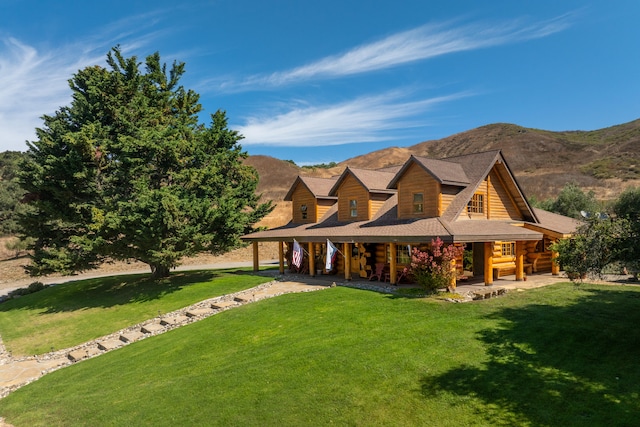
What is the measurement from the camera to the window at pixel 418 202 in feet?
68.5

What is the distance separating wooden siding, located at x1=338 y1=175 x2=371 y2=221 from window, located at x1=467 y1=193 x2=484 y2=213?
6224 millimetres

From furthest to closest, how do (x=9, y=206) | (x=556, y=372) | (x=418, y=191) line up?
(x=9, y=206)
(x=418, y=191)
(x=556, y=372)

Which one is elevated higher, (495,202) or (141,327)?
(495,202)

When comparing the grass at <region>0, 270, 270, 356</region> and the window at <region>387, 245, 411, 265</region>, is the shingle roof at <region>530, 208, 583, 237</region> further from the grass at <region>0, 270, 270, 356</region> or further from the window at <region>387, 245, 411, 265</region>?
the grass at <region>0, 270, 270, 356</region>

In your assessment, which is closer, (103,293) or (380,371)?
→ (380,371)

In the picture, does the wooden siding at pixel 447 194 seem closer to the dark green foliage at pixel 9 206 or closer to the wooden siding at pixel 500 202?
the wooden siding at pixel 500 202

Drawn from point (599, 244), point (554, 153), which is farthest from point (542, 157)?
point (599, 244)

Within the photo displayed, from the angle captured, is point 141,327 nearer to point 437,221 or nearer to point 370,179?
point 437,221

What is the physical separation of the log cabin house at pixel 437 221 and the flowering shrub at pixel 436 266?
563 mm

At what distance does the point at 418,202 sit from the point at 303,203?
11.0 metres

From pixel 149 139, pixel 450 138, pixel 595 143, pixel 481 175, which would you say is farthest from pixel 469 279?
pixel 450 138

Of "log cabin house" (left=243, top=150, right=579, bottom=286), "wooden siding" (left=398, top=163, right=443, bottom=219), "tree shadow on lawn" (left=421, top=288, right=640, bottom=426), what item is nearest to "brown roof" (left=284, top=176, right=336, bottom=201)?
"log cabin house" (left=243, top=150, right=579, bottom=286)

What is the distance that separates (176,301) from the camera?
72.6 feet

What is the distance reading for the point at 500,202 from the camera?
22438 millimetres
